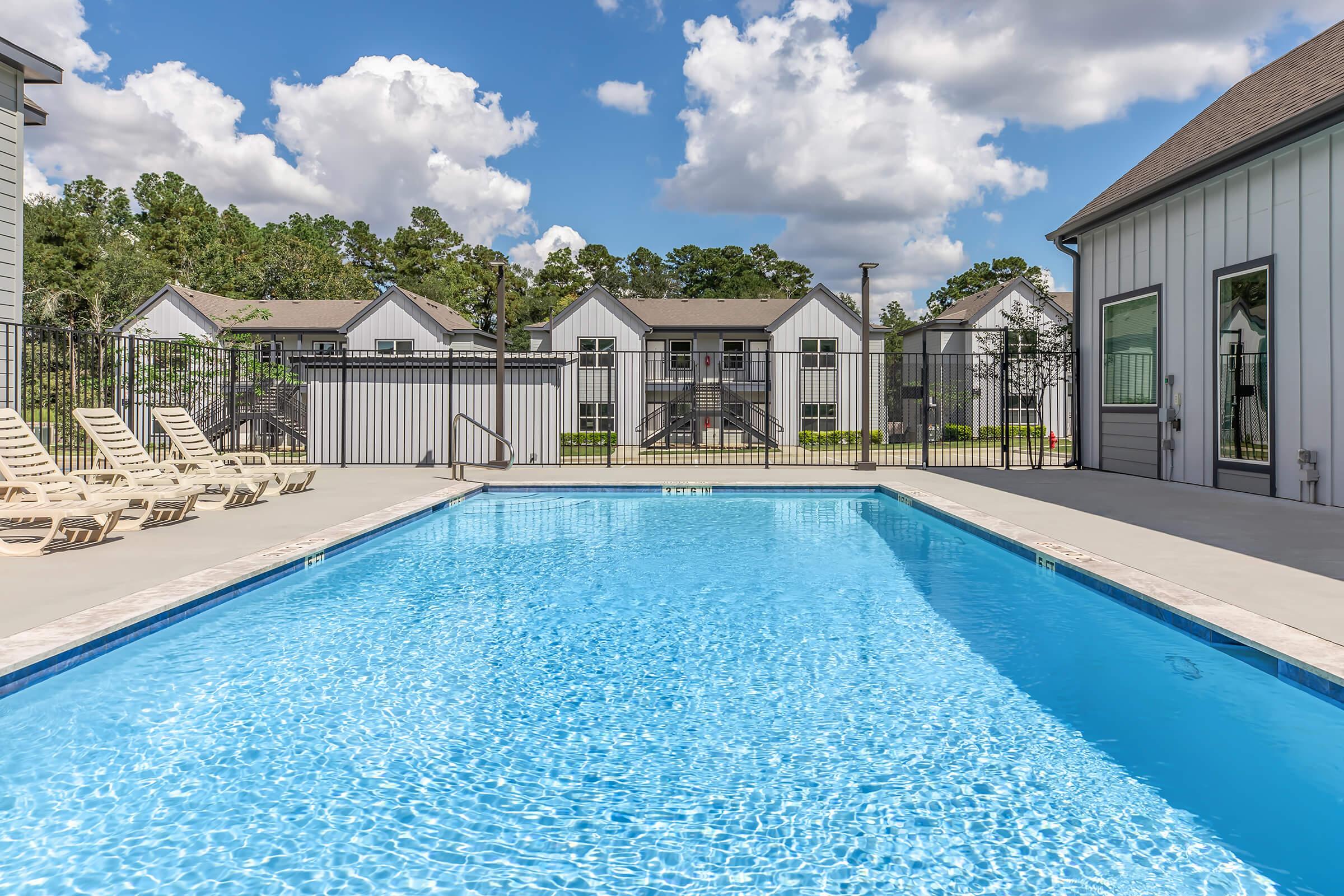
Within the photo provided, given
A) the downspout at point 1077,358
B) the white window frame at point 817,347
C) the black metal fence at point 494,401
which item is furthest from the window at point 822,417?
the downspout at point 1077,358

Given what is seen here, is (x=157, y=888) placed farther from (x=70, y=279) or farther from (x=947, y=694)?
(x=70, y=279)

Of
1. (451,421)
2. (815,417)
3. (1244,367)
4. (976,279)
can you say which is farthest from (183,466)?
(976,279)

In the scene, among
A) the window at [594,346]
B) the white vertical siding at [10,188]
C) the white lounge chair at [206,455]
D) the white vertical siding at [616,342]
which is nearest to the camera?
the white vertical siding at [10,188]

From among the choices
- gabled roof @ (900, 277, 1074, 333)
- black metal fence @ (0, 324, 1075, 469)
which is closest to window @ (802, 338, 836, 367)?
black metal fence @ (0, 324, 1075, 469)

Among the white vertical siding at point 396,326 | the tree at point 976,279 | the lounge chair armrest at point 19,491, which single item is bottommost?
the lounge chair armrest at point 19,491

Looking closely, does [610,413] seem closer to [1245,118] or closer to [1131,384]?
[1131,384]

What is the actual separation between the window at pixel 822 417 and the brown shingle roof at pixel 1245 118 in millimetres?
17714

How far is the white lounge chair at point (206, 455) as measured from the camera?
1089 centimetres

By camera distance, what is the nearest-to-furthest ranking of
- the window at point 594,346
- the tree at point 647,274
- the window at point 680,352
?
1. the window at point 594,346
2. the window at point 680,352
3. the tree at point 647,274

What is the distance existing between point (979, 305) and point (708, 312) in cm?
1188

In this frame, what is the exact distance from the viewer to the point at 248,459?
1348cm

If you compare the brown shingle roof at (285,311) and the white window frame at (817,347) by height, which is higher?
the brown shingle roof at (285,311)

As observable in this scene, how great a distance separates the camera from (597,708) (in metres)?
4.07

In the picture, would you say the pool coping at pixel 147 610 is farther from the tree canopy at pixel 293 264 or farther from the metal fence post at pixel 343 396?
the tree canopy at pixel 293 264
